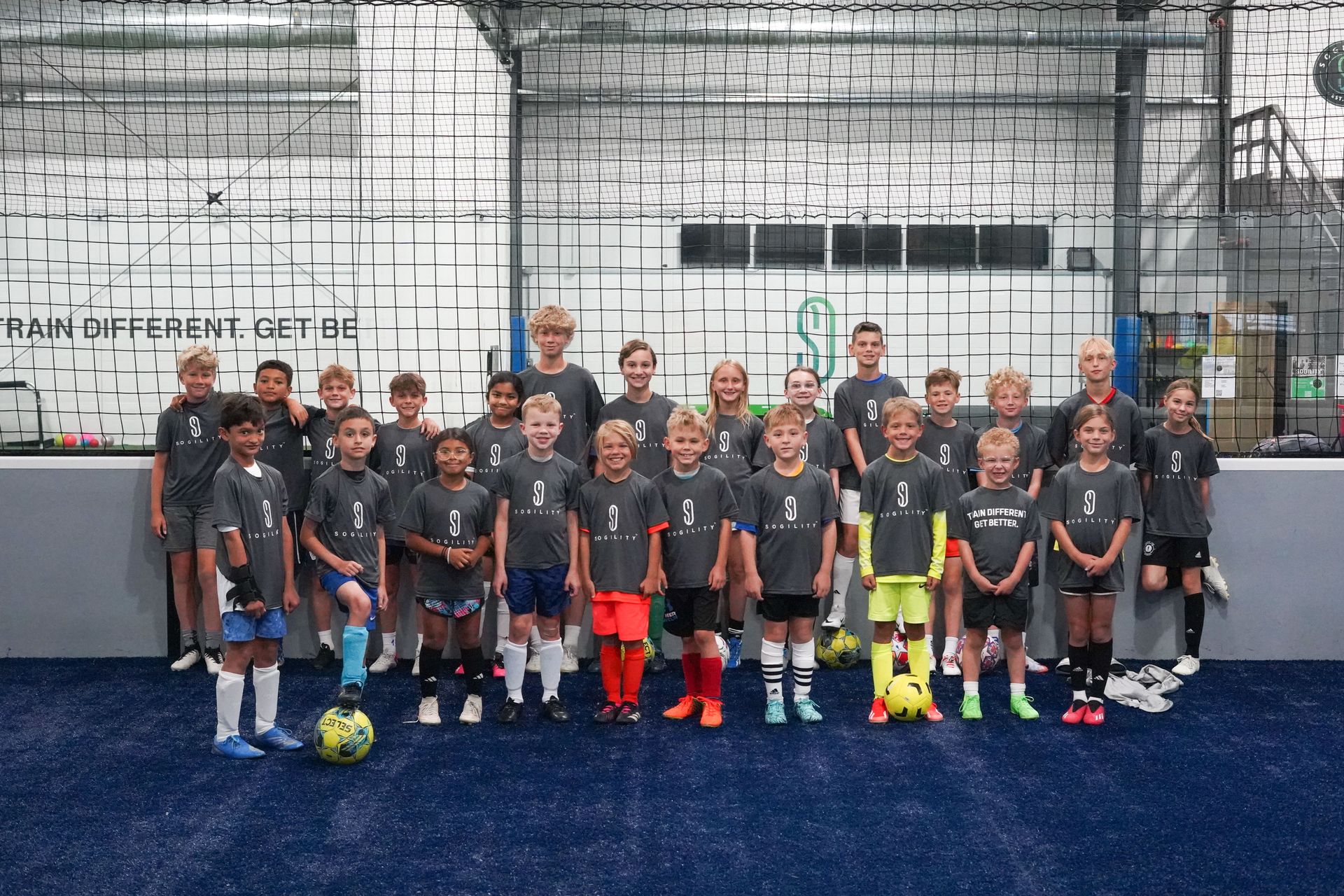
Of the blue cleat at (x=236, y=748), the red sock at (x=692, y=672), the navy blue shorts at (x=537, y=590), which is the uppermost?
the navy blue shorts at (x=537, y=590)

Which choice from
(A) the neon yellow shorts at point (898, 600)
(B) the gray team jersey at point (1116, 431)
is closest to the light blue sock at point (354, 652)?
(A) the neon yellow shorts at point (898, 600)

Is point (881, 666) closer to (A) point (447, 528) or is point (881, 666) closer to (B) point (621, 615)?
(B) point (621, 615)

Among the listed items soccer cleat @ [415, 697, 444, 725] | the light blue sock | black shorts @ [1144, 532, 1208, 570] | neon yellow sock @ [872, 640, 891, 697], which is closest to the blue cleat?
the light blue sock

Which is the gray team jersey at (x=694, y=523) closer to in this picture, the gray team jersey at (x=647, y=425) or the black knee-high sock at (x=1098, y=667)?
the gray team jersey at (x=647, y=425)

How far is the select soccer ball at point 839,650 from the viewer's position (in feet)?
19.0

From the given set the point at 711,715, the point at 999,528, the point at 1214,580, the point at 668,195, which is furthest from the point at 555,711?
the point at 668,195

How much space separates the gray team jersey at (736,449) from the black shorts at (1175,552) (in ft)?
6.39

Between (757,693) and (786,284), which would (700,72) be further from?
(757,693)

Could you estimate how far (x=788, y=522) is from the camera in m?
4.89

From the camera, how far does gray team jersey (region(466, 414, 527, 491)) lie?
18.0ft

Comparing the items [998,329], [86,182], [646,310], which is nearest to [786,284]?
[646,310]

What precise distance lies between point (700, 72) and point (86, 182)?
4.49 metres

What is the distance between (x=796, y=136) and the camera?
9.12 metres

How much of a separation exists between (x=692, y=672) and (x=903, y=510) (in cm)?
113
